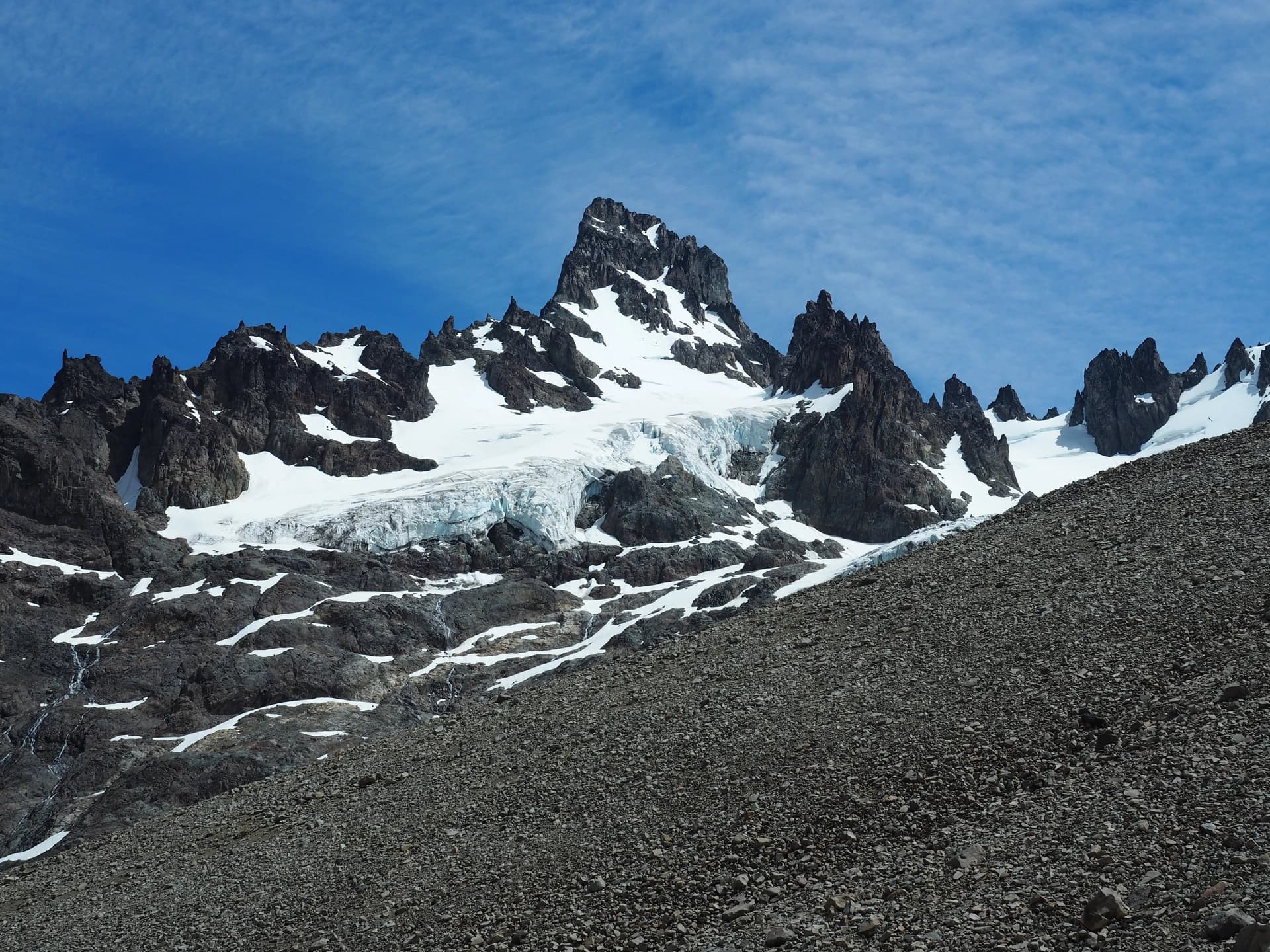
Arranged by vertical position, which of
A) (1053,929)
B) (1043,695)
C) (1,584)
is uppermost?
(1,584)

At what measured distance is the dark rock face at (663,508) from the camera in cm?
13950

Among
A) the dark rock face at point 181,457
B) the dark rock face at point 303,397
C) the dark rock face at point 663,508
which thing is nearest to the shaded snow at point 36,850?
the dark rock face at point 181,457

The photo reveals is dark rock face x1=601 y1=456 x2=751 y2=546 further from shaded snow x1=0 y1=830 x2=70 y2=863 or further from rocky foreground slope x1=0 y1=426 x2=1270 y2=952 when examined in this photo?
rocky foreground slope x1=0 y1=426 x2=1270 y2=952

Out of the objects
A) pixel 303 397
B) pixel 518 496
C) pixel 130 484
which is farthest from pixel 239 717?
pixel 303 397

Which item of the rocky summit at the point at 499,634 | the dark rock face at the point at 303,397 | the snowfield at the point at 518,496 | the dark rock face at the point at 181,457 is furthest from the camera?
the dark rock face at the point at 303,397

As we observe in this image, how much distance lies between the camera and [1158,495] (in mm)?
28766

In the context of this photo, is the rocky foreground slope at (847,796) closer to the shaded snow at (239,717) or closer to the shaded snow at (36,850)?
the shaded snow at (36,850)

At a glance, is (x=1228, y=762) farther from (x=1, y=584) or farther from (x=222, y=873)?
(x=1, y=584)

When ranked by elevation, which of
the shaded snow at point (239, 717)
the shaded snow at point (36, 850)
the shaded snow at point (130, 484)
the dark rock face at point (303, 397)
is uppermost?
the dark rock face at point (303, 397)

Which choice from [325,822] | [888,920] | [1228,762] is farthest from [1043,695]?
[325,822]

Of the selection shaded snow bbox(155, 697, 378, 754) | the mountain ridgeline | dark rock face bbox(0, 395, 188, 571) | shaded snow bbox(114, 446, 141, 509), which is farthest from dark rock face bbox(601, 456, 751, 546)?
shaded snow bbox(114, 446, 141, 509)

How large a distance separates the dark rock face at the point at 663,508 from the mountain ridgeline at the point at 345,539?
0.45 metres

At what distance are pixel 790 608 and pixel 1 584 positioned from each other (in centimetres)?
10308

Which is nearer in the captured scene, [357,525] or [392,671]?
[392,671]
